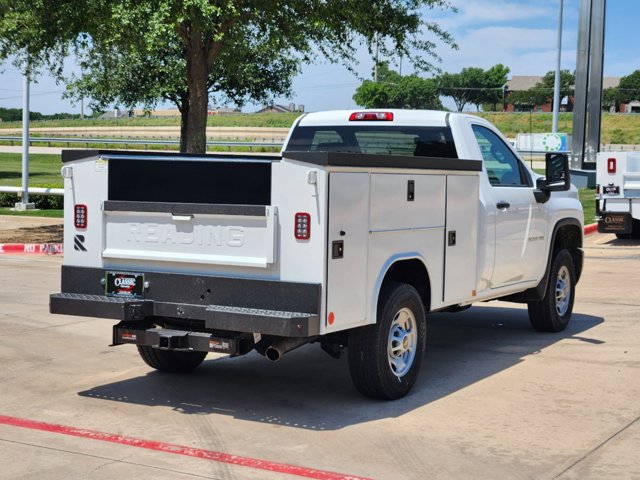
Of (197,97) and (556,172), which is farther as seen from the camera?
(197,97)

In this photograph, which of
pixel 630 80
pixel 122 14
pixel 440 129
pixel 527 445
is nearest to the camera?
pixel 527 445

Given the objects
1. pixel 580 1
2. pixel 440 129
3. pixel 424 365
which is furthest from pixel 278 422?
pixel 580 1

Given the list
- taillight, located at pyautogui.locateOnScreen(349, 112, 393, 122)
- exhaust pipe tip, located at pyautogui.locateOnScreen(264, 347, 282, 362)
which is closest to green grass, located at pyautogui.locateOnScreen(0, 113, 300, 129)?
taillight, located at pyautogui.locateOnScreen(349, 112, 393, 122)

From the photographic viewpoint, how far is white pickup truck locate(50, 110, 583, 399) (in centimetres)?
664

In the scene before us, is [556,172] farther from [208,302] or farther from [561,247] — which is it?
[208,302]

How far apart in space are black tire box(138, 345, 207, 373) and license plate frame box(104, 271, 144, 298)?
1053mm

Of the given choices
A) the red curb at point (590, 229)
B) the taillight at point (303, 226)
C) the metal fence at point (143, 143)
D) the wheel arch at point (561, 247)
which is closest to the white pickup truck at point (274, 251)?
the taillight at point (303, 226)

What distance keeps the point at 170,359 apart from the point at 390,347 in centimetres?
199

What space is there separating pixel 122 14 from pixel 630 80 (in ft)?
448

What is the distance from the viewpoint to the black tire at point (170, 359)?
834 centimetres

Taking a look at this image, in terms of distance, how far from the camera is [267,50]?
1941cm

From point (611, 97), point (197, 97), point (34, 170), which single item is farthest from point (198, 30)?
point (611, 97)

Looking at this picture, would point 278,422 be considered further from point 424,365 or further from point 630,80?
point 630,80

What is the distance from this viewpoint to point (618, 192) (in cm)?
1938
